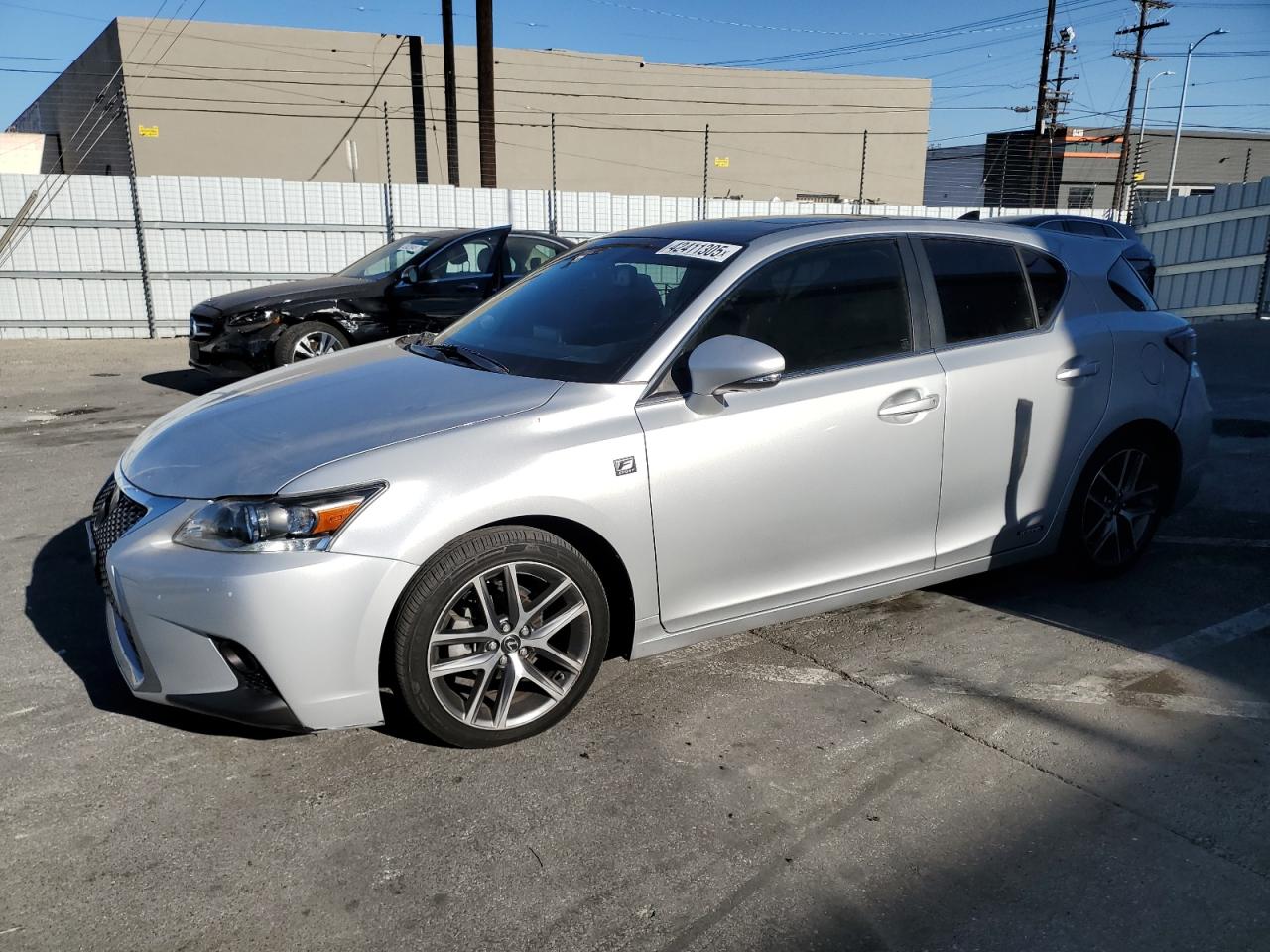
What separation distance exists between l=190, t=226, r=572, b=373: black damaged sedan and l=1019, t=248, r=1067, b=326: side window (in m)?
5.86

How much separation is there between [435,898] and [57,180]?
14460 mm

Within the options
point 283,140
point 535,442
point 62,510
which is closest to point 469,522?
point 535,442

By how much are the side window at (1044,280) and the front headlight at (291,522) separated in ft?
9.77

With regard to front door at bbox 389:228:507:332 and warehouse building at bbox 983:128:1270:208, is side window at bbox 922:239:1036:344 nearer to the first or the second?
front door at bbox 389:228:507:332

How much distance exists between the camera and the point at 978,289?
4.15m

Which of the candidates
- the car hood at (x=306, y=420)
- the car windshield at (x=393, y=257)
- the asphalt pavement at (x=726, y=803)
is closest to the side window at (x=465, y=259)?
the car windshield at (x=393, y=257)

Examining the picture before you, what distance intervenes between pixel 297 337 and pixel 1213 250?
1566 centimetres

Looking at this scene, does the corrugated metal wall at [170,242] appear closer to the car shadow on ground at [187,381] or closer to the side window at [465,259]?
the car shadow on ground at [187,381]

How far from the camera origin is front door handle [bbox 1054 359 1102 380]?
13.8 feet

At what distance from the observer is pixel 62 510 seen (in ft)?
18.7

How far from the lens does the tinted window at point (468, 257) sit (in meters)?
10.2

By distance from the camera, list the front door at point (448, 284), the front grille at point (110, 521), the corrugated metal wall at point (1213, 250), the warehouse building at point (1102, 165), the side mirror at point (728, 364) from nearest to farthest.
Answer: the front grille at point (110, 521) < the side mirror at point (728, 364) < the front door at point (448, 284) < the corrugated metal wall at point (1213, 250) < the warehouse building at point (1102, 165)

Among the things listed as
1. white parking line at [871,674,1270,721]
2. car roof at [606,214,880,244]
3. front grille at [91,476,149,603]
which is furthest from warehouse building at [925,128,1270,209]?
front grille at [91,476,149,603]

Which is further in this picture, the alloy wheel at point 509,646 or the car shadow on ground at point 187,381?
the car shadow on ground at point 187,381
